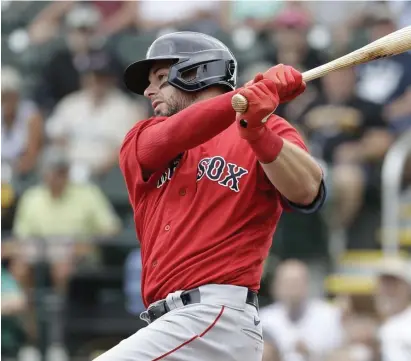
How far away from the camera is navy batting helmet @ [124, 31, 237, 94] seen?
12.2ft

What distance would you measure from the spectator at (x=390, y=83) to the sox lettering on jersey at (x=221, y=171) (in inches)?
185

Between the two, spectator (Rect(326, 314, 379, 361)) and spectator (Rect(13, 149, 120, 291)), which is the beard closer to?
spectator (Rect(326, 314, 379, 361))

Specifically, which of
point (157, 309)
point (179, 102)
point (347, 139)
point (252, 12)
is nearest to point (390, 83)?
point (347, 139)

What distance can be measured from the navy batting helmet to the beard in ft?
0.19

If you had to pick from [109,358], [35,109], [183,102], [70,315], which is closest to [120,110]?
[35,109]

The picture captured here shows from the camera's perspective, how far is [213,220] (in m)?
3.57

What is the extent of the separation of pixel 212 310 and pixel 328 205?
4.35 meters

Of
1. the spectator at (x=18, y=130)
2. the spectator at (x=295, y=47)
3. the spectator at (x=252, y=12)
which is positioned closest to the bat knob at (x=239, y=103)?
the spectator at (x=295, y=47)

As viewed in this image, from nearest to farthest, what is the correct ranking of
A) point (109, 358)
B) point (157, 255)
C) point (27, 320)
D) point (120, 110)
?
point (109, 358) → point (157, 255) → point (27, 320) → point (120, 110)

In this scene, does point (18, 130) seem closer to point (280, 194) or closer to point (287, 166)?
point (280, 194)

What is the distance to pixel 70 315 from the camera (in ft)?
25.3

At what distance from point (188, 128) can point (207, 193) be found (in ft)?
0.83

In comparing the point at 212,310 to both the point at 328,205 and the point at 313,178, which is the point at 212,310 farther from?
the point at 328,205

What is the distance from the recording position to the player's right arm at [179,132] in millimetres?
3459
